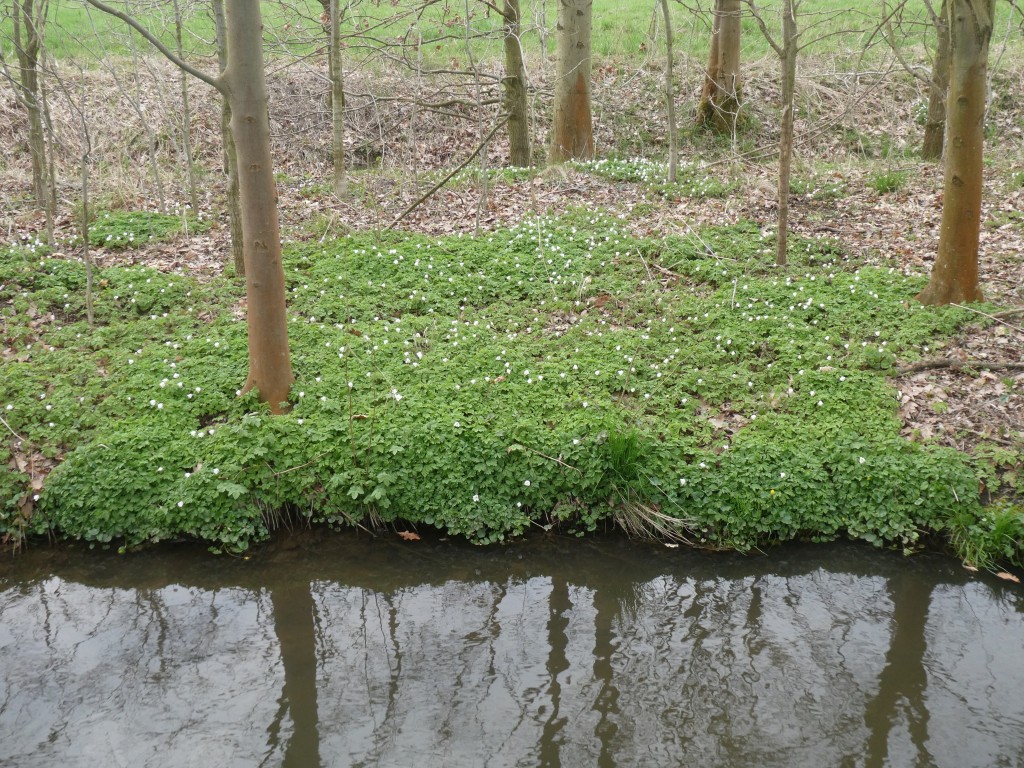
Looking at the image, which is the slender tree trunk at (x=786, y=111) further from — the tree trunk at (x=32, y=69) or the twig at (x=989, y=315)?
the tree trunk at (x=32, y=69)

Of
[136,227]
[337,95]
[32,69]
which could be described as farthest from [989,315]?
[32,69]

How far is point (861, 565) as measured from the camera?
6391 mm

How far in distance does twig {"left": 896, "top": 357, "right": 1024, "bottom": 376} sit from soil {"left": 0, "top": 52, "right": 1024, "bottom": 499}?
0.03 m

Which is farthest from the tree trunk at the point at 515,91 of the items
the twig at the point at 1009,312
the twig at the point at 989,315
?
the twig at the point at 1009,312

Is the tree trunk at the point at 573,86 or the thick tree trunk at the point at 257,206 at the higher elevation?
the tree trunk at the point at 573,86

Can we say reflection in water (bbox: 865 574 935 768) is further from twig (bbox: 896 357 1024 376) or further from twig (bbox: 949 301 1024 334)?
twig (bbox: 949 301 1024 334)

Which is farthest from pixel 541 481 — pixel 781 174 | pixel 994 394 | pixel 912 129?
pixel 912 129

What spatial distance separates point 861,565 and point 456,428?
3.62m

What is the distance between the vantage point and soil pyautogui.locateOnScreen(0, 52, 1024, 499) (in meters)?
7.96

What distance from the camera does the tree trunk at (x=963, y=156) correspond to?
24.2 feet

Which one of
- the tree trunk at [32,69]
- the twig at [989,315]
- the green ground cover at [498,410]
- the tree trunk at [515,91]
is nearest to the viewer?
the green ground cover at [498,410]

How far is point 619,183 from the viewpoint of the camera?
40.7 ft

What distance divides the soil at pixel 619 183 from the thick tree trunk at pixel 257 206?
3.39 meters

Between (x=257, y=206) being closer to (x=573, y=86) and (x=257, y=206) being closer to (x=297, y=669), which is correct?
(x=297, y=669)
